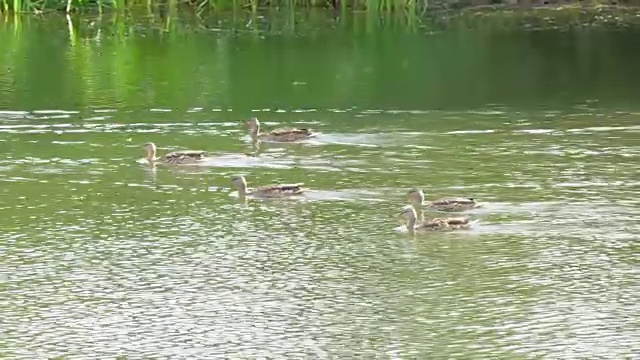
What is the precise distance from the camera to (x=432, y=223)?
12.4 meters

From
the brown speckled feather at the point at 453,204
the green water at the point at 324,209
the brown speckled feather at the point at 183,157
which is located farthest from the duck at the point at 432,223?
the brown speckled feather at the point at 183,157

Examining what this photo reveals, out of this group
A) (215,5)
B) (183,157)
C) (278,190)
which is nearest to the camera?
(278,190)

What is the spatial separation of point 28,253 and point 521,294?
12.2ft

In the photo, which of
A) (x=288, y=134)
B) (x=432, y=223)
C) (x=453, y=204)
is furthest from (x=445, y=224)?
(x=288, y=134)

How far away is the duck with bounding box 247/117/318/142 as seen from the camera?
635 inches

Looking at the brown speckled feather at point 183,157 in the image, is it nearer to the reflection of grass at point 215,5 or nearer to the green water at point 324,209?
the green water at point 324,209

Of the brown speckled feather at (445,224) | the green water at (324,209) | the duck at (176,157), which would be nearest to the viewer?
the green water at (324,209)

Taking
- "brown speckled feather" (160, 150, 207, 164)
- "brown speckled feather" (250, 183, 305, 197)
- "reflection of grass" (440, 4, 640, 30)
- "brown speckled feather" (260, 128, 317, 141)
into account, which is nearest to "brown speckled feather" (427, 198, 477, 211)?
"brown speckled feather" (250, 183, 305, 197)

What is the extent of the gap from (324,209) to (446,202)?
103 centimetres

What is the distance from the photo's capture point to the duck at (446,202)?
1291 centimetres

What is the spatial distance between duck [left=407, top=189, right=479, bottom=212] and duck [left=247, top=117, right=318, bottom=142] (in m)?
2.92

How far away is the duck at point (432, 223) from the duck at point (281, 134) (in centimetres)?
380

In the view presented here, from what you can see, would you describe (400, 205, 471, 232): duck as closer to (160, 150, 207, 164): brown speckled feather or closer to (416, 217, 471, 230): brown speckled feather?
(416, 217, 471, 230): brown speckled feather

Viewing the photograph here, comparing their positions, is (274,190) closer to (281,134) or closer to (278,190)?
(278,190)
